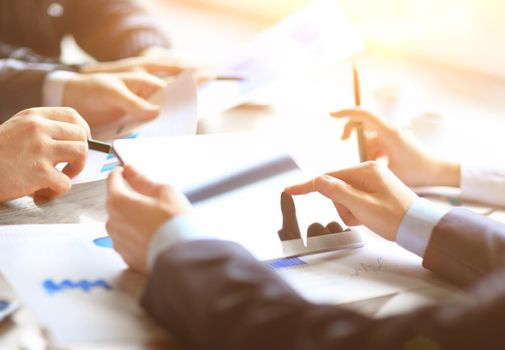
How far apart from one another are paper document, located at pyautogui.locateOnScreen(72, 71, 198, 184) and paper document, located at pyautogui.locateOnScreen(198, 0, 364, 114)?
0.13 metres

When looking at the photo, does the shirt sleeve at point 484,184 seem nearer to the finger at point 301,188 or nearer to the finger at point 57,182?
the finger at point 301,188

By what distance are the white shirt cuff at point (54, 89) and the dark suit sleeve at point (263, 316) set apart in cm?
63

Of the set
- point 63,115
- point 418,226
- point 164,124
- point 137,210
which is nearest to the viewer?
point 137,210

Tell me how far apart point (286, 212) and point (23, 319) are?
33 centimetres

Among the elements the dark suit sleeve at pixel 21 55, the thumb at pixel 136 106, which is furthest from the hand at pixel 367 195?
the dark suit sleeve at pixel 21 55

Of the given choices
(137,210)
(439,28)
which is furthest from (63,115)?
(439,28)

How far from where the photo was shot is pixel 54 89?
1089 millimetres

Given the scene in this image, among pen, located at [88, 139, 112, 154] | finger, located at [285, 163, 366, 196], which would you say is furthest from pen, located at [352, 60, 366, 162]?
pen, located at [88, 139, 112, 154]

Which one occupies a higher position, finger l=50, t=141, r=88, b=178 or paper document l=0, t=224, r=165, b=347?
finger l=50, t=141, r=88, b=178

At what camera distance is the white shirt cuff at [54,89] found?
1085 mm

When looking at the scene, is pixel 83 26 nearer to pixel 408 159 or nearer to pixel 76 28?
pixel 76 28

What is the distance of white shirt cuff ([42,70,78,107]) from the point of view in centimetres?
108

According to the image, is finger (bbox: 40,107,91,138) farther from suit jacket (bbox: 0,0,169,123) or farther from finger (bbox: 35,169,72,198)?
suit jacket (bbox: 0,0,169,123)

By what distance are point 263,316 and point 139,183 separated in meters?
0.22
